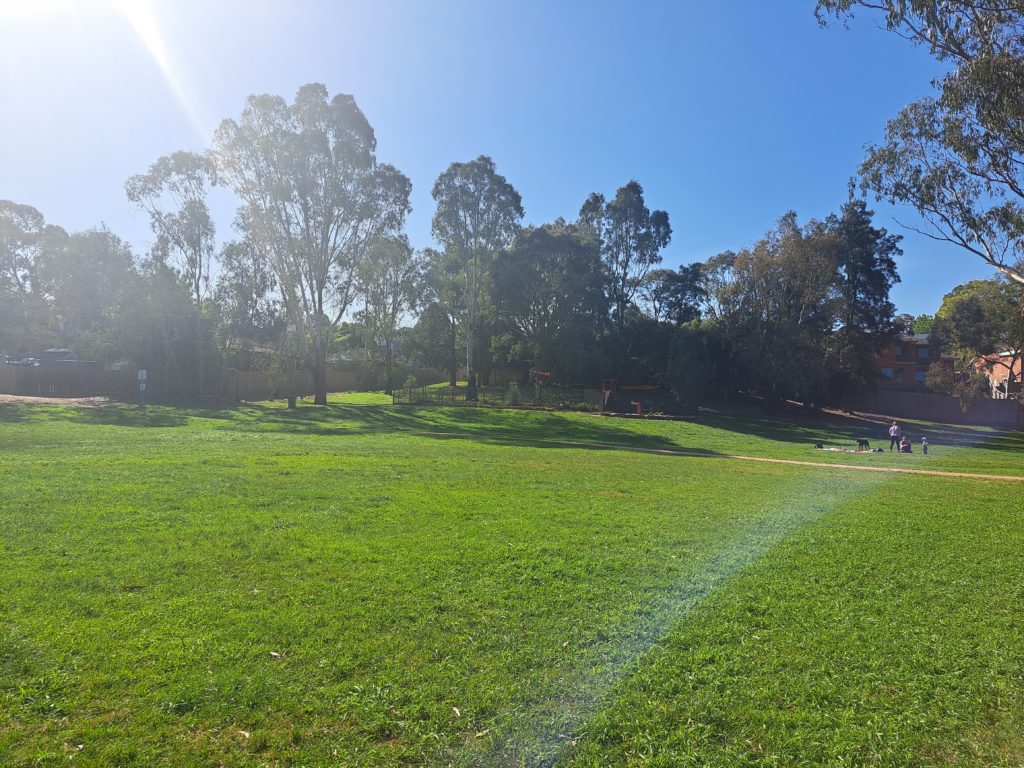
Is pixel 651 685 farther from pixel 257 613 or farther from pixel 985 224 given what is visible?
pixel 985 224

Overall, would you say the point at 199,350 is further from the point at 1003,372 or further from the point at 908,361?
the point at 1003,372

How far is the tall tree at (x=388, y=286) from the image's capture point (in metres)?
46.5

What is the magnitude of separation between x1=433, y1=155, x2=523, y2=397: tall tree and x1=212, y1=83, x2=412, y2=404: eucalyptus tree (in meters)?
3.01

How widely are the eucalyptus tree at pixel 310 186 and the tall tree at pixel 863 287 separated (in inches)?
1242

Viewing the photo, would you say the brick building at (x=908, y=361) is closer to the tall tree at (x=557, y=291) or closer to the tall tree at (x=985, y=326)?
the tall tree at (x=985, y=326)

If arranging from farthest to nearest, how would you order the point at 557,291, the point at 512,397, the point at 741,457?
A: 1. the point at 557,291
2. the point at 512,397
3. the point at 741,457

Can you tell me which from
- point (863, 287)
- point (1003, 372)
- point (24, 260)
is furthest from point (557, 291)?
point (1003, 372)

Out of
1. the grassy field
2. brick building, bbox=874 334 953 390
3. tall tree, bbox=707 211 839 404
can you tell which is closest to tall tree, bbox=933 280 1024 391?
tall tree, bbox=707 211 839 404

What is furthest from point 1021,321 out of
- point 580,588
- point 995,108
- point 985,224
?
point 580,588

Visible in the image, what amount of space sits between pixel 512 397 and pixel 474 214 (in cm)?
1274

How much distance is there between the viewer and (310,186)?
118 ft

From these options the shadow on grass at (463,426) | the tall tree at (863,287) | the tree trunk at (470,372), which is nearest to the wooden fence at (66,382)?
the shadow on grass at (463,426)

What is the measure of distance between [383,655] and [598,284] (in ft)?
133

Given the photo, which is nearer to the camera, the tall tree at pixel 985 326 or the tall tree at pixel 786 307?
the tall tree at pixel 985 326
